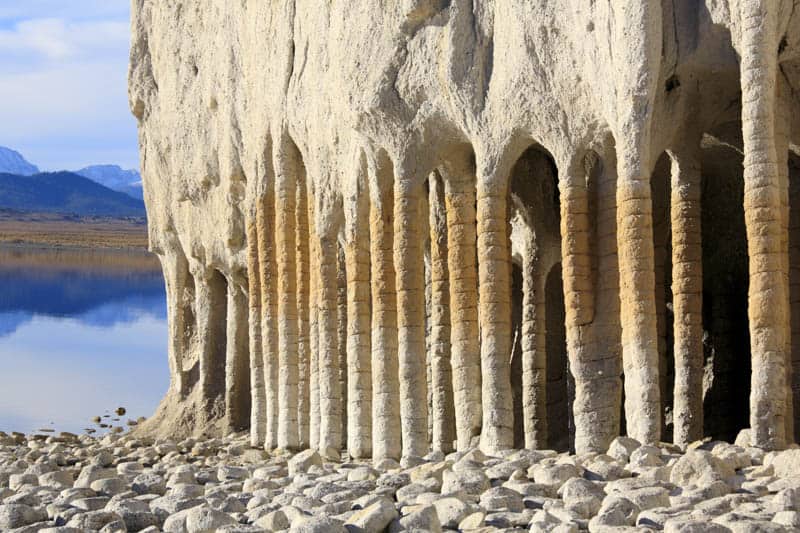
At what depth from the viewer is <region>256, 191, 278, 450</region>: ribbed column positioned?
28.2 meters

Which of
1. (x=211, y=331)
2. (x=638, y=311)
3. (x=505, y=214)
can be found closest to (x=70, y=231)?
(x=211, y=331)

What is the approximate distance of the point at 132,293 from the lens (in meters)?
A: 99.8

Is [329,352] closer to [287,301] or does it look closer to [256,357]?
[287,301]

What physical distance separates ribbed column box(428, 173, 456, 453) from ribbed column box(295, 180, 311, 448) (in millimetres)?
3360

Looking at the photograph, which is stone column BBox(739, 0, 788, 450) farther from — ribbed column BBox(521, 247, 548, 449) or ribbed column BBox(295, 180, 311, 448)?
ribbed column BBox(295, 180, 311, 448)

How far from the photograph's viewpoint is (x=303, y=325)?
90.5 feet

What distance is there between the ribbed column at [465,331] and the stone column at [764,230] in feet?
18.0

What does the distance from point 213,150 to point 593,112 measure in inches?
571

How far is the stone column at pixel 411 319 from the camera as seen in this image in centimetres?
2303

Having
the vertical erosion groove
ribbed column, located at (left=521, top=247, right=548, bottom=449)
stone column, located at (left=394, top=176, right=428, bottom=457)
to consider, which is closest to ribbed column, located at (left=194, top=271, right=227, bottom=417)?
ribbed column, located at (left=521, top=247, right=548, bottom=449)

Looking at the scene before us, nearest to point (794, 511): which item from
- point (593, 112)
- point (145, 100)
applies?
point (593, 112)

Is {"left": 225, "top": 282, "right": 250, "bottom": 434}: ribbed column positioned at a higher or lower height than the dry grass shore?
lower

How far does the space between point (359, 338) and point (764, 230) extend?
890 cm

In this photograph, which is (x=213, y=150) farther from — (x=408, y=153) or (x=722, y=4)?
(x=722, y=4)
